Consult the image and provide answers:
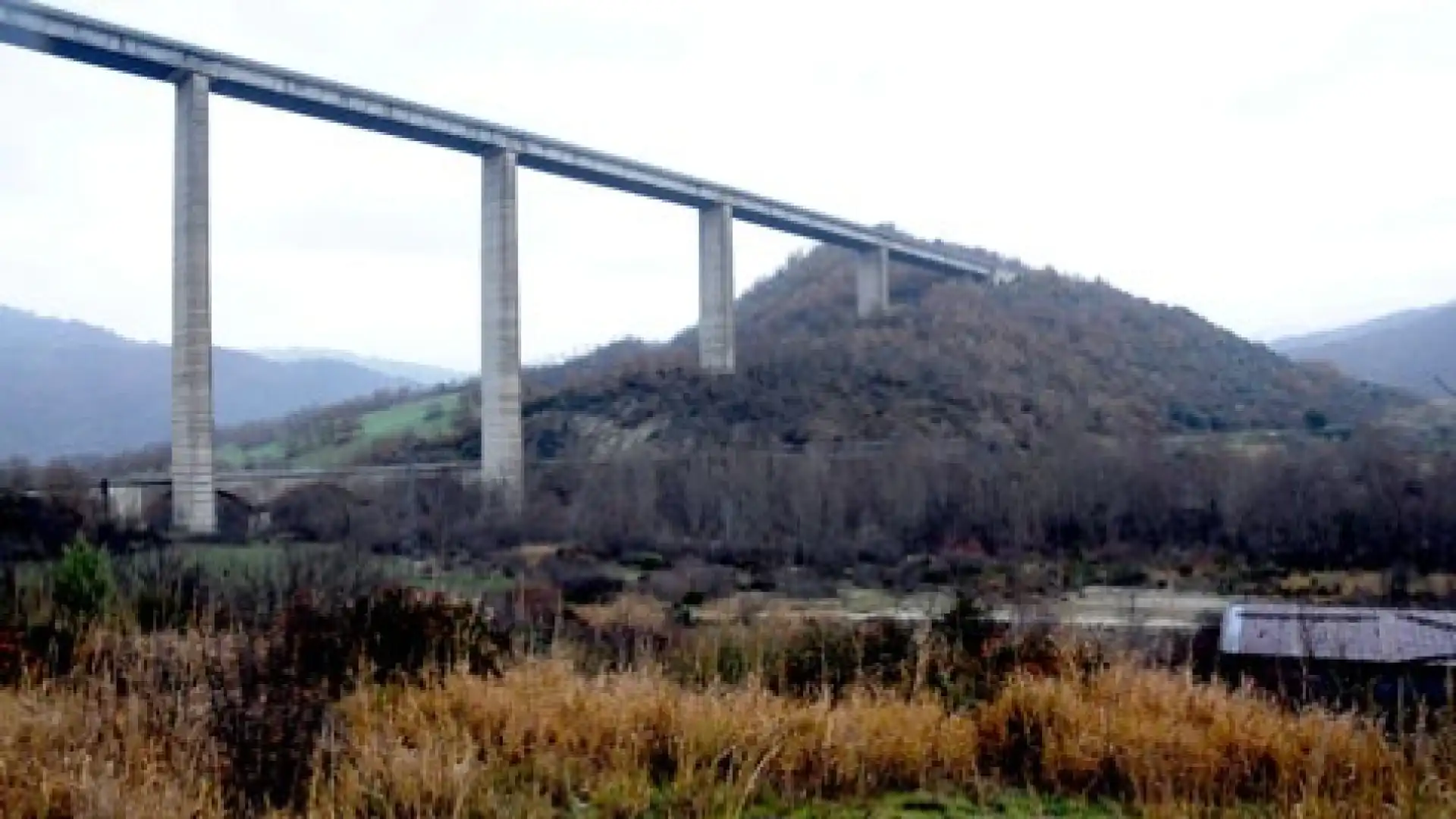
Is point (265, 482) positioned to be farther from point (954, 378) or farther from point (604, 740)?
point (604, 740)

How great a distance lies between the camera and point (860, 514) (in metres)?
34.9

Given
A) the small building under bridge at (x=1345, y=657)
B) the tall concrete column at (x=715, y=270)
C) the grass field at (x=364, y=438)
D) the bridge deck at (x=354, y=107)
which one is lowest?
A: the small building under bridge at (x=1345, y=657)

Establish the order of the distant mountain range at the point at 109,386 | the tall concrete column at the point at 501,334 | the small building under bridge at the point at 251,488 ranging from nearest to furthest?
the small building under bridge at the point at 251,488 → the tall concrete column at the point at 501,334 → the distant mountain range at the point at 109,386

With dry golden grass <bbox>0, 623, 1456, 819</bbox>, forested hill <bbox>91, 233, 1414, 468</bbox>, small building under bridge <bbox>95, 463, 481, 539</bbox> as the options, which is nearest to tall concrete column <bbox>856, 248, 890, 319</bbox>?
forested hill <bbox>91, 233, 1414, 468</bbox>

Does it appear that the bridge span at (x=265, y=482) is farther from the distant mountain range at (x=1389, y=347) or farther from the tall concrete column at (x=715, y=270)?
the distant mountain range at (x=1389, y=347)

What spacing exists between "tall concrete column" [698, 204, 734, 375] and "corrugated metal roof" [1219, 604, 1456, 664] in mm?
31969

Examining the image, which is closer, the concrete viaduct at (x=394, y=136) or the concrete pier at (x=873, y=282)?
the concrete viaduct at (x=394, y=136)

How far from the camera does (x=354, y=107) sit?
30.6 metres

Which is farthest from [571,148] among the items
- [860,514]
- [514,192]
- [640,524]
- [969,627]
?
[969,627]

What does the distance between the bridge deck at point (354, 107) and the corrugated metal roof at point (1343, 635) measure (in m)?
24.7

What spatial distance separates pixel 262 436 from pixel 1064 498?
3541 centimetres

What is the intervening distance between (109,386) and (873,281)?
174ft

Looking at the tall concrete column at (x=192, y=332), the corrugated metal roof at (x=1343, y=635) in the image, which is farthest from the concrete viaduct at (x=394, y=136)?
the corrugated metal roof at (x=1343, y=635)

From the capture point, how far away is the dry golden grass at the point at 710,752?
184 inches
